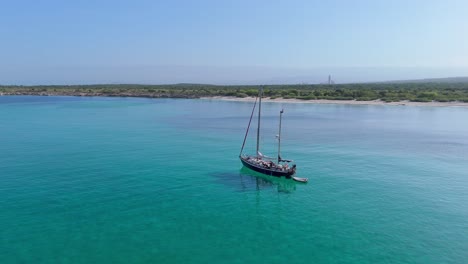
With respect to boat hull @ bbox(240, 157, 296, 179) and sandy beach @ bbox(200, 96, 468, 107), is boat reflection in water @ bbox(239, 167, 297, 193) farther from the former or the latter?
sandy beach @ bbox(200, 96, 468, 107)

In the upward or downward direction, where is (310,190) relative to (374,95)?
downward

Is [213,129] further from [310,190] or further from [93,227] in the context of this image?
[93,227]

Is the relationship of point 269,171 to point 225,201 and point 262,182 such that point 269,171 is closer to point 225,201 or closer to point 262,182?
point 262,182

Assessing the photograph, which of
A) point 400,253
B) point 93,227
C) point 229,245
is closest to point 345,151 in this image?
point 400,253

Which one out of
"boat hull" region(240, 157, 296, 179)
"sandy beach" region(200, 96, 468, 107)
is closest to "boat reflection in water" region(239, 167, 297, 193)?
"boat hull" region(240, 157, 296, 179)

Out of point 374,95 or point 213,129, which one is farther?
point 374,95

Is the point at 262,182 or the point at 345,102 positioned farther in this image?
the point at 345,102

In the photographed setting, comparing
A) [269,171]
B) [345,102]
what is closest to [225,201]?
[269,171]

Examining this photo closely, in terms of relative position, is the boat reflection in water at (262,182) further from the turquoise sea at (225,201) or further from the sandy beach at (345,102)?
the sandy beach at (345,102)
